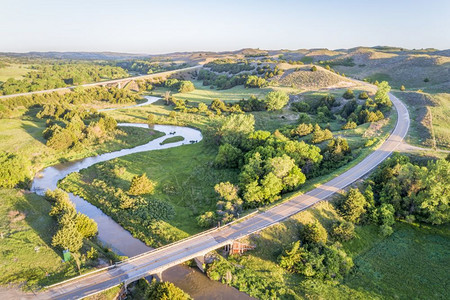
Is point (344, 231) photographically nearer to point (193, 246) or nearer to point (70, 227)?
point (193, 246)

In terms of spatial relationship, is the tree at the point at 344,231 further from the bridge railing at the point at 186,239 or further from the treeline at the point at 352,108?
the treeline at the point at 352,108

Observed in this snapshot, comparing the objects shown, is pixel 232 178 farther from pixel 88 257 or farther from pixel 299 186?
pixel 88 257

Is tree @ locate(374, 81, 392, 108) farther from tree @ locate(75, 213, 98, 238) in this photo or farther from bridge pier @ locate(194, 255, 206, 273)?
tree @ locate(75, 213, 98, 238)

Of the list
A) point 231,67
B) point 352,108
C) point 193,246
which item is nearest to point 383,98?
point 352,108

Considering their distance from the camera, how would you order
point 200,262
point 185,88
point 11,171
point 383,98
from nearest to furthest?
point 200,262 → point 11,171 → point 383,98 → point 185,88

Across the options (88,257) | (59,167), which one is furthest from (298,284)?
(59,167)

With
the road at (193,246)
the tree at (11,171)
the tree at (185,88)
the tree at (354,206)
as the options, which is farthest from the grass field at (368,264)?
the tree at (185,88)
